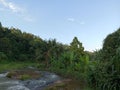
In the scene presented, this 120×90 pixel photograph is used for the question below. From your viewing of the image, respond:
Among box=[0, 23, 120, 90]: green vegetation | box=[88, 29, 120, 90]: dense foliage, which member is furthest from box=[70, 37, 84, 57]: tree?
box=[88, 29, 120, 90]: dense foliage

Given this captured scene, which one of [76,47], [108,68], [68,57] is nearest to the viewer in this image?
[108,68]

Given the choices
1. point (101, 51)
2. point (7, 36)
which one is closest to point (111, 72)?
point (101, 51)

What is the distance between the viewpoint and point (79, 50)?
49.6 meters

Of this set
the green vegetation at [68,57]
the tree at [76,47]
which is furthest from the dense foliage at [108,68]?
the tree at [76,47]

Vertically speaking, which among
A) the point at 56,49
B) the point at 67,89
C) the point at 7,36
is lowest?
the point at 67,89

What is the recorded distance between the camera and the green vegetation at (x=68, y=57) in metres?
21.7

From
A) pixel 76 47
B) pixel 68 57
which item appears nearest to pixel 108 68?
pixel 68 57

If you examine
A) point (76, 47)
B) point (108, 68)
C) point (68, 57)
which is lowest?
point (108, 68)

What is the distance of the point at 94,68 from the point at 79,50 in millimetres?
24869

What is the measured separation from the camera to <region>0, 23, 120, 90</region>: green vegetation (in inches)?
855

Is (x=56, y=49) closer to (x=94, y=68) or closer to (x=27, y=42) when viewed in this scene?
(x=27, y=42)

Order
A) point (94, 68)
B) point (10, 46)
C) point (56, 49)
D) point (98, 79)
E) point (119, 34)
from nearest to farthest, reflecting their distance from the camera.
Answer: point (98, 79) → point (94, 68) → point (119, 34) → point (56, 49) → point (10, 46)

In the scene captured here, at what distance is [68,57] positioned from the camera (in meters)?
45.2

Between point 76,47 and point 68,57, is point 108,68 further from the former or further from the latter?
point 76,47
